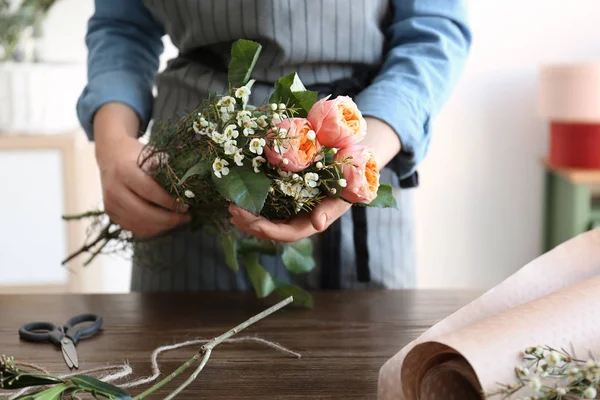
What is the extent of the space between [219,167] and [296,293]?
0.23m

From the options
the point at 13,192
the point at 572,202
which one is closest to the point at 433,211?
the point at 572,202

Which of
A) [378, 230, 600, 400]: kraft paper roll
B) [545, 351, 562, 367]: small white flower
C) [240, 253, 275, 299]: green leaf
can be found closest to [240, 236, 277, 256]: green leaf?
[240, 253, 275, 299]: green leaf

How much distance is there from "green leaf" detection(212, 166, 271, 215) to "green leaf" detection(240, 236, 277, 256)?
0.23 meters

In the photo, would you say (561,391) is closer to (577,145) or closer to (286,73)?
(286,73)

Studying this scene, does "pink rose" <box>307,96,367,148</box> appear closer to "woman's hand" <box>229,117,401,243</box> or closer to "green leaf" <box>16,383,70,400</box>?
"woman's hand" <box>229,117,401,243</box>

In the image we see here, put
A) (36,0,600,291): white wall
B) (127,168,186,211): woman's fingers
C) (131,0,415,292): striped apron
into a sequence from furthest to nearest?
(36,0,600,291): white wall → (131,0,415,292): striped apron → (127,168,186,211): woman's fingers

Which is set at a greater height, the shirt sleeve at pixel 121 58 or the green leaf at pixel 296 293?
the shirt sleeve at pixel 121 58

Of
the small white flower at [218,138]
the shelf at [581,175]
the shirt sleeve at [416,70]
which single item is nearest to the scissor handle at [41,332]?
the small white flower at [218,138]

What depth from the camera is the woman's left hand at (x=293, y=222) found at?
2.17 ft

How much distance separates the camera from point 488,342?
46cm

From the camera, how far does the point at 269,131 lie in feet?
2.02

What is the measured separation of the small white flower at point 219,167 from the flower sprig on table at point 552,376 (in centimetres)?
29

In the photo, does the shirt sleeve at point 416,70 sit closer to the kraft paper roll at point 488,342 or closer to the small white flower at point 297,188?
the small white flower at point 297,188

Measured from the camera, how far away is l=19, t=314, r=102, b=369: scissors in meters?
0.67
